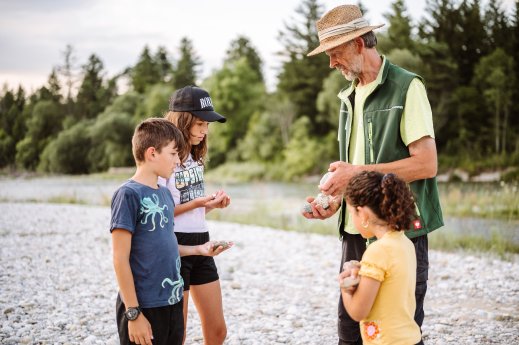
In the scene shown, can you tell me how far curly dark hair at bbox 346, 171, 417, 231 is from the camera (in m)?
2.06

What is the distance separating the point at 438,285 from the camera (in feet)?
20.7

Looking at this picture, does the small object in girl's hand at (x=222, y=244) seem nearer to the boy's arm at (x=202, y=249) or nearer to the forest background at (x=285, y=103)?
the boy's arm at (x=202, y=249)

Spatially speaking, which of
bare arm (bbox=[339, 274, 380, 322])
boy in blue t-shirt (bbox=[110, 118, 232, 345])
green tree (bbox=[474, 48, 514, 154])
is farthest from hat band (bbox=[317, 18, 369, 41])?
green tree (bbox=[474, 48, 514, 154])

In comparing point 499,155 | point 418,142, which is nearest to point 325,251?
point 418,142

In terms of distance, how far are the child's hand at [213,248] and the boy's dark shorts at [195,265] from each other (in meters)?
0.12

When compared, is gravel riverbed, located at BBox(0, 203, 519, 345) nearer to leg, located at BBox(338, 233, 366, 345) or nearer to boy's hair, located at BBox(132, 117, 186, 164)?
leg, located at BBox(338, 233, 366, 345)

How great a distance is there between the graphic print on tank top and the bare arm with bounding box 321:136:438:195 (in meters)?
0.82

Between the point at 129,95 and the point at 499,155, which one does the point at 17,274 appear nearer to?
the point at 129,95

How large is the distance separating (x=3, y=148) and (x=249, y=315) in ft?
35.8

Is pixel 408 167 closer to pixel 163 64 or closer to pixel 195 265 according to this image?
pixel 195 265

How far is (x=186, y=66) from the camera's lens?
157 ft

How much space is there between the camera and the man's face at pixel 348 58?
8.93ft

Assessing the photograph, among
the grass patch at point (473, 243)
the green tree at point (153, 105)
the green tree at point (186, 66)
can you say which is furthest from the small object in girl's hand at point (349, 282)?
the green tree at point (186, 66)

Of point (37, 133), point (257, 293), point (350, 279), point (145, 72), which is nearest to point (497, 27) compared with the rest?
point (37, 133)
